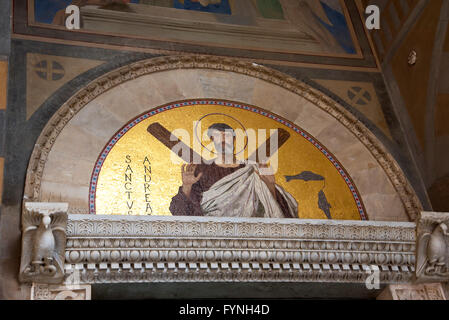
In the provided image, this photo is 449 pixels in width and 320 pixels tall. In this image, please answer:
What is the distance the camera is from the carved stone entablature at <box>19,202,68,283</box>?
6219mm

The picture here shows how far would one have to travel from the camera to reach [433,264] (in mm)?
7141

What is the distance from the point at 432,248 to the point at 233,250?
2.05 meters

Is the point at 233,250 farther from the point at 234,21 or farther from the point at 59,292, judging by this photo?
the point at 234,21

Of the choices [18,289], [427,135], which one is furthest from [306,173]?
[18,289]

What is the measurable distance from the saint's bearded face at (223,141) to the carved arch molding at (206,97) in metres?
0.48

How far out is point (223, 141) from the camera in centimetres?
785

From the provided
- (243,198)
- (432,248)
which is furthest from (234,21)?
(432,248)

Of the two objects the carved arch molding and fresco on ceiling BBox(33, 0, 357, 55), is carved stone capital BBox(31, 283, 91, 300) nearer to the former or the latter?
the carved arch molding

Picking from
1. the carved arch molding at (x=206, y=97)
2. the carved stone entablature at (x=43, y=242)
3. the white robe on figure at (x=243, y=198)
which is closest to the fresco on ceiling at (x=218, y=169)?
the white robe on figure at (x=243, y=198)

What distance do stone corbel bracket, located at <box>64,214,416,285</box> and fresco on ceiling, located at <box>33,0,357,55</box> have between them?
260 cm

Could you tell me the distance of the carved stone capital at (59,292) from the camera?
629 cm

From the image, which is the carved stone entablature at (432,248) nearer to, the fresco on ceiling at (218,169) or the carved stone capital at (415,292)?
the carved stone capital at (415,292)

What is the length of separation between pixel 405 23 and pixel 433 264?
3099 millimetres

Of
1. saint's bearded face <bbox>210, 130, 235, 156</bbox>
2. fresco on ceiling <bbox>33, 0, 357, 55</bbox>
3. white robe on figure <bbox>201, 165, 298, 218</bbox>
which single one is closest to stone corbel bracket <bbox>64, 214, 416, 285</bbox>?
white robe on figure <bbox>201, 165, 298, 218</bbox>
